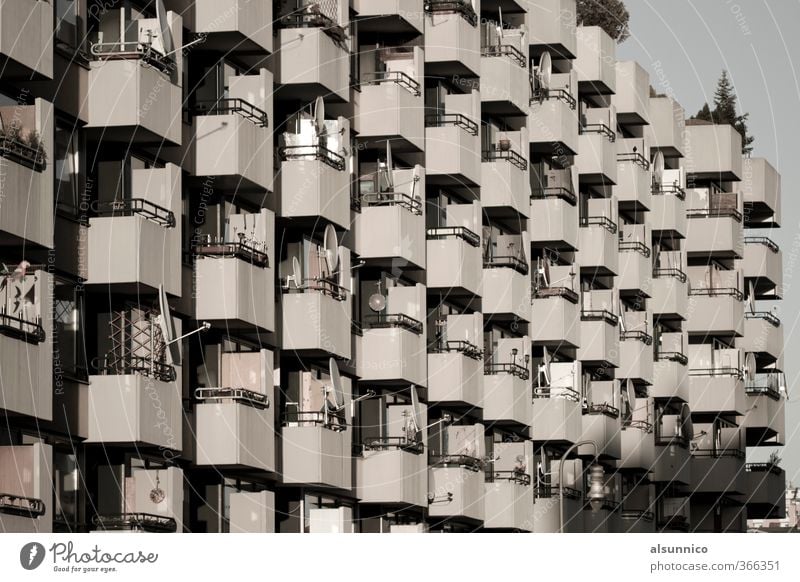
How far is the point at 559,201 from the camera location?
262 feet

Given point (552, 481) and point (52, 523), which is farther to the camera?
point (552, 481)

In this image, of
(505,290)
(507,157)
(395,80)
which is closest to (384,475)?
(395,80)

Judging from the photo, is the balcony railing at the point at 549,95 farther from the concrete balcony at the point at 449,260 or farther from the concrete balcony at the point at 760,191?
the concrete balcony at the point at 760,191

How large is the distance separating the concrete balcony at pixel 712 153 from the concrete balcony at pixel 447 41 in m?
33.8

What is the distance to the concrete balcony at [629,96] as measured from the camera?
305 feet

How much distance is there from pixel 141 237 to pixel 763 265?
210ft

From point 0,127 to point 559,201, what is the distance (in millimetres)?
38794

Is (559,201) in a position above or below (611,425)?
above

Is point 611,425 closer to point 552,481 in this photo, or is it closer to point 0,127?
point 552,481

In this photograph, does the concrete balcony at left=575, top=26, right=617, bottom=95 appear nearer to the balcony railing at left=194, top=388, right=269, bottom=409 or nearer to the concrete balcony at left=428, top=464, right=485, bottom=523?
the concrete balcony at left=428, top=464, right=485, bottom=523

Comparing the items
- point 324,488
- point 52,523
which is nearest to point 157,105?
point 52,523

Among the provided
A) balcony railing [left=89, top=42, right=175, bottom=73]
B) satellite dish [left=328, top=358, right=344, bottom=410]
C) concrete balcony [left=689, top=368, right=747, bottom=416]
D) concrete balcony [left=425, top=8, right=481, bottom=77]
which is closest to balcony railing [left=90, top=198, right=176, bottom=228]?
balcony railing [left=89, top=42, right=175, bottom=73]

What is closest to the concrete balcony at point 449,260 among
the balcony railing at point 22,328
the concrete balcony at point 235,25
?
the concrete balcony at point 235,25

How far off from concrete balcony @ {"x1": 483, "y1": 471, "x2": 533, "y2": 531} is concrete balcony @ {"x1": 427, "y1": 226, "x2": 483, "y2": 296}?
6904 millimetres
